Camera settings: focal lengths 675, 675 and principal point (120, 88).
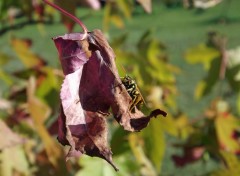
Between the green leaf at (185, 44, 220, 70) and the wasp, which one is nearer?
the wasp

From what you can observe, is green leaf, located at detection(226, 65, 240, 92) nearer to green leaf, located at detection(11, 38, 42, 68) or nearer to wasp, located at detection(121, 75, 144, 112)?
green leaf, located at detection(11, 38, 42, 68)

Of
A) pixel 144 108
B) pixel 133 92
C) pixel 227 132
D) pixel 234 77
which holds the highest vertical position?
pixel 133 92

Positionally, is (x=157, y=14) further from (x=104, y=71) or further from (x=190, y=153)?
(x=104, y=71)

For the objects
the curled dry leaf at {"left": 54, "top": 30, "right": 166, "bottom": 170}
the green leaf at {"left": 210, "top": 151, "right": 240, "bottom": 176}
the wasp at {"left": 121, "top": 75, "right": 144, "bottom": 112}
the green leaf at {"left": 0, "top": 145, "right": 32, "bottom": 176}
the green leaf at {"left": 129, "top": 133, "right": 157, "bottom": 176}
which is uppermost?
the curled dry leaf at {"left": 54, "top": 30, "right": 166, "bottom": 170}

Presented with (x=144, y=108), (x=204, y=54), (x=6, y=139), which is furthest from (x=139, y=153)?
(x=6, y=139)

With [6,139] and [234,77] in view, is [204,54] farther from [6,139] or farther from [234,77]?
[6,139]

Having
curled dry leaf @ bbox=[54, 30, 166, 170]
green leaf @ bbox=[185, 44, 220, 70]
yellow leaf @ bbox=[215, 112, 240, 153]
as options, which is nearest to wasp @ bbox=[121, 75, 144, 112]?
curled dry leaf @ bbox=[54, 30, 166, 170]

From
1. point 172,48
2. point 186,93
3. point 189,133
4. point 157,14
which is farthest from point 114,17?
point 157,14

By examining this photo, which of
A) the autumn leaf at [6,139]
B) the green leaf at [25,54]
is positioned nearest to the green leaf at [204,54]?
the green leaf at [25,54]
